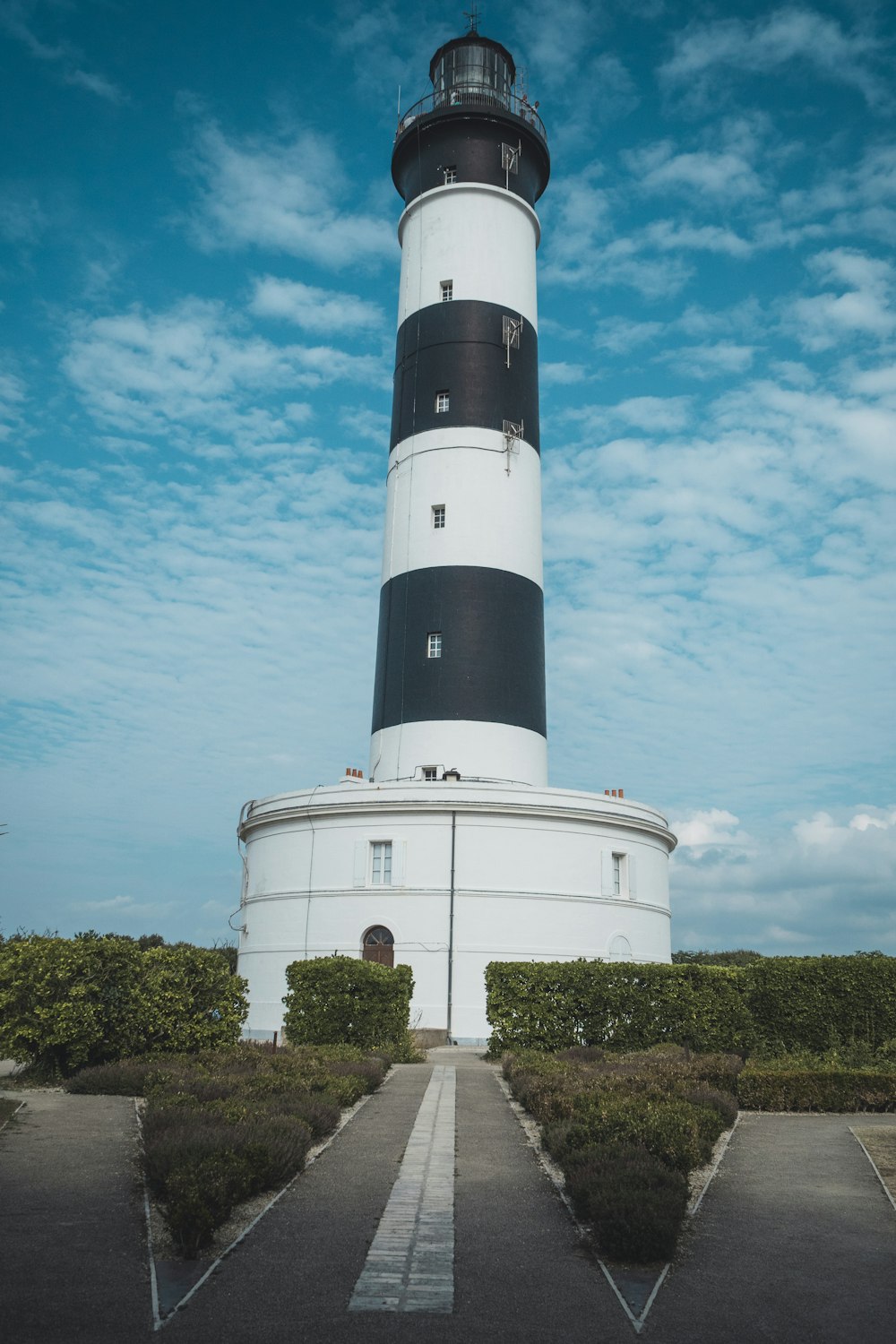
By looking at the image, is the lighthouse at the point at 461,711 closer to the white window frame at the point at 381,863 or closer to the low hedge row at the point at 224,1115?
the white window frame at the point at 381,863

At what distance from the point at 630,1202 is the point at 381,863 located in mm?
17574

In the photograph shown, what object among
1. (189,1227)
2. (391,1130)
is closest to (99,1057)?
(391,1130)

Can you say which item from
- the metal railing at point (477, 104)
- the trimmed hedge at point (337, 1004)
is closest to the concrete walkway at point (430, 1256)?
the trimmed hedge at point (337, 1004)

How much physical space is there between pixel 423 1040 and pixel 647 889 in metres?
7.79

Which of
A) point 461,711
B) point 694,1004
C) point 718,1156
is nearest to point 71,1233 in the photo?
point 718,1156

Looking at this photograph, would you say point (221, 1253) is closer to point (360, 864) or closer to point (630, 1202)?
point (630, 1202)

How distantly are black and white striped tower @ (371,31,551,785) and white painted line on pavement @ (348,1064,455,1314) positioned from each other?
16.4m

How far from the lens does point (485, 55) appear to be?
1304 inches

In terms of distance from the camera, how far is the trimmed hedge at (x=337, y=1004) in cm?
1700

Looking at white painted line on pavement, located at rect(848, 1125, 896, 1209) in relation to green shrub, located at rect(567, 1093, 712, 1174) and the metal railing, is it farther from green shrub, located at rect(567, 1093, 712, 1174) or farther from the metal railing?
the metal railing

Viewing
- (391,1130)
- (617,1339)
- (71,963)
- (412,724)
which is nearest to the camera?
(617,1339)

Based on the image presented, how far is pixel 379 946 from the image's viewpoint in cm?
2358

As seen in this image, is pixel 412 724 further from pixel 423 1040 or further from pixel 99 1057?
pixel 99 1057

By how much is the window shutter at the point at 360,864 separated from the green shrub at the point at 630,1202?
52.8 feet
